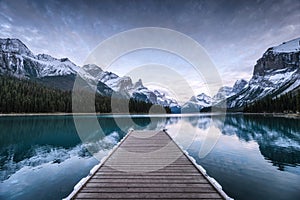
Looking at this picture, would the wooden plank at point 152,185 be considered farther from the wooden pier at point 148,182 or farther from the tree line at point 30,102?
the tree line at point 30,102

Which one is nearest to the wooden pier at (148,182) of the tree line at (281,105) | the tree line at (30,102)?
the tree line at (281,105)

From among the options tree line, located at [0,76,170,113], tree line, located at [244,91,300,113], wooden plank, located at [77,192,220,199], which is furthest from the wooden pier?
tree line, located at [0,76,170,113]

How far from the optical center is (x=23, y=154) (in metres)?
17.9

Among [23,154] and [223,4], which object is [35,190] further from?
[223,4]

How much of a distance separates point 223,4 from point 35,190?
1053 inches

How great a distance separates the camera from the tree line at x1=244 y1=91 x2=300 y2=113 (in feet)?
262

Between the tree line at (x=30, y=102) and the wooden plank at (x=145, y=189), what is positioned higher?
the tree line at (x=30, y=102)

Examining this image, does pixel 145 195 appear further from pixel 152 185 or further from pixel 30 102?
pixel 30 102

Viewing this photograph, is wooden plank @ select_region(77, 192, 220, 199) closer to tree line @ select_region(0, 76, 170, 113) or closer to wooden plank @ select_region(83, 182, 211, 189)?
wooden plank @ select_region(83, 182, 211, 189)

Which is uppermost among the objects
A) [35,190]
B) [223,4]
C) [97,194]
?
[223,4]

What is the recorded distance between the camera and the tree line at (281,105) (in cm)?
7988

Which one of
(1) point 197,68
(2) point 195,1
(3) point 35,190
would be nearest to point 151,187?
(3) point 35,190

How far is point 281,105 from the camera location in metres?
91.6

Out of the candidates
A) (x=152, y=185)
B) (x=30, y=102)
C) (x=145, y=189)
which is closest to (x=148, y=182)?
(x=152, y=185)
